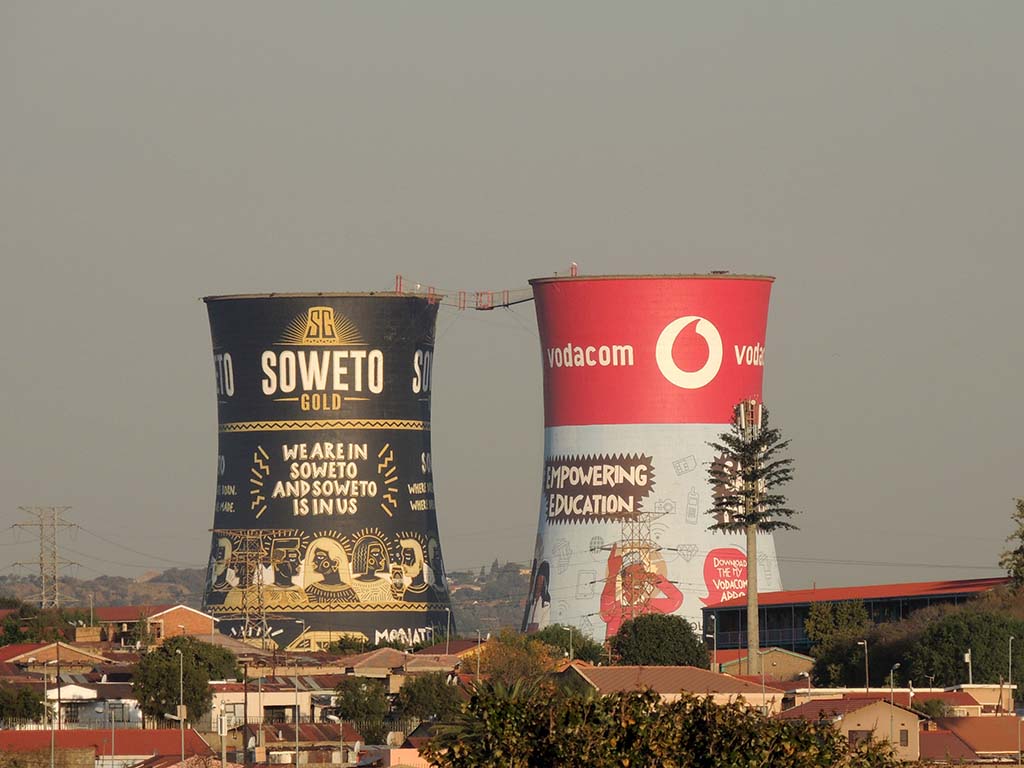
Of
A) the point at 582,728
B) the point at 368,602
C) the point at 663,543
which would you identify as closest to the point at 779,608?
the point at 663,543

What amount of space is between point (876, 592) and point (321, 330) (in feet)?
58.7

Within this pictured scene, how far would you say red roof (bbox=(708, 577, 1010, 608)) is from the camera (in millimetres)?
73625

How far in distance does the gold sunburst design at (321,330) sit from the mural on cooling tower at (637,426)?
763cm

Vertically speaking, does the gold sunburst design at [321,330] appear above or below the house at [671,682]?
above

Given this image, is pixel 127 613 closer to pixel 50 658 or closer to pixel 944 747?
pixel 50 658

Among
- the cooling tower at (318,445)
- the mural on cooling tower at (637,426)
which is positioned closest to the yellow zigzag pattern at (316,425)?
the cooling tower at (318,445)

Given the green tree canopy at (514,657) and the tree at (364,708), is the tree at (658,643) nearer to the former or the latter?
the green tree canopy at (514,657)

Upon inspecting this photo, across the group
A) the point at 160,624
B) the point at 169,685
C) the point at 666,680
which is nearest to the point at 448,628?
the point at 160,624

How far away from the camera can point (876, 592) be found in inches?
3009

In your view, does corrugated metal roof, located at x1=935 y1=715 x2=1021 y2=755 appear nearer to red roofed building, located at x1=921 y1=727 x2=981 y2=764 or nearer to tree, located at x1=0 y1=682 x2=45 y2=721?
red roofed building, located at x1=921 y1=727 x2=981 y2=764

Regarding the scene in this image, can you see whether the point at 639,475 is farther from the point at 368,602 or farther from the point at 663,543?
the point at 368,602

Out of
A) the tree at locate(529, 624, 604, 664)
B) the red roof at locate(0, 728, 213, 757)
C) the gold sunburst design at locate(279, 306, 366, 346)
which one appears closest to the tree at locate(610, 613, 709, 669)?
the tree at locate(529, 624, 604, 664)

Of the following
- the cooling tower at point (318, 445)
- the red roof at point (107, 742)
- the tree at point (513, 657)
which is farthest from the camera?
the cooling tower at point (318, 445)

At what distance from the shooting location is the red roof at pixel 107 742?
50656 millimetres
